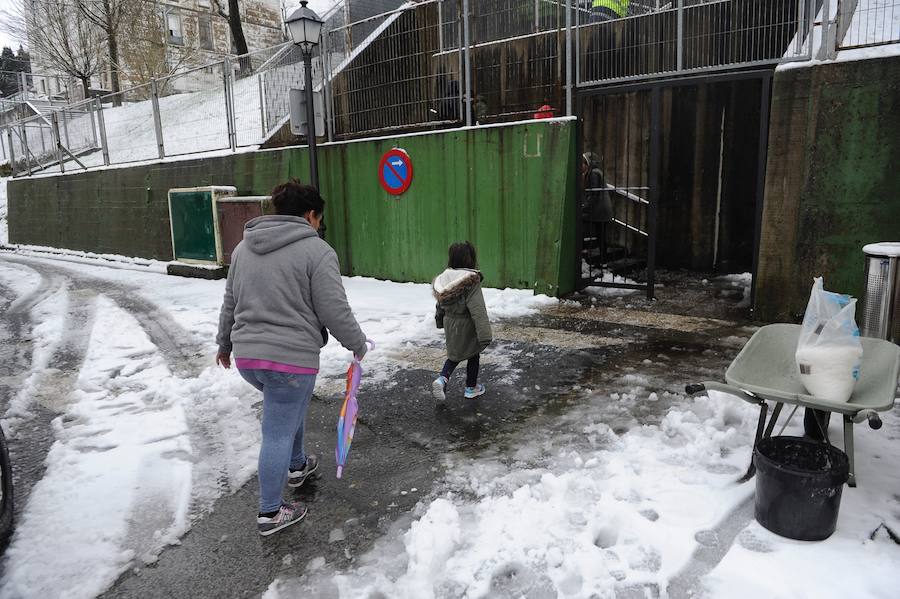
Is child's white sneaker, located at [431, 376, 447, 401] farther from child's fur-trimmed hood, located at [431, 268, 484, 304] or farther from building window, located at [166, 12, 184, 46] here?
building window, located at [166, 12, 184, 46]

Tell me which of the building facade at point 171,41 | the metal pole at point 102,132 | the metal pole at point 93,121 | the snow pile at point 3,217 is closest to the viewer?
the metal pole at point 102,132

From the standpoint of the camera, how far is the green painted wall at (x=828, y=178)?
252 inches

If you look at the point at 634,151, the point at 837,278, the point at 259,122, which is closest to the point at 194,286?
the point at 259,122

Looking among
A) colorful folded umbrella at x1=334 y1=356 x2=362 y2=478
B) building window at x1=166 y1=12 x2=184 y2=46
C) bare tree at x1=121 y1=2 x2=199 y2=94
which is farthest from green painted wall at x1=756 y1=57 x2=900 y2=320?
building window at x1=166 y1=12 x2=184 y2=46

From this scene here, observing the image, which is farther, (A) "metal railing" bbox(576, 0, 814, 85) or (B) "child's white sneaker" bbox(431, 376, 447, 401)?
(A) "metal railing" bbox(576, 0, 814, 85)

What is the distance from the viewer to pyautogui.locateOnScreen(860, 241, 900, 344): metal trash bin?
564cm

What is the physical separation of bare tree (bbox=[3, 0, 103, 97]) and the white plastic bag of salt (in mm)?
32754

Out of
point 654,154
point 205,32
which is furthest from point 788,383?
point 205,32

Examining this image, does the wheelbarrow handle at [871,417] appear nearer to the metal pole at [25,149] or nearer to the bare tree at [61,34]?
the metal pole at [25,149]

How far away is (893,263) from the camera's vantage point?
5625 millimetres

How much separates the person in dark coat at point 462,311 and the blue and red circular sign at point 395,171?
5.43 m

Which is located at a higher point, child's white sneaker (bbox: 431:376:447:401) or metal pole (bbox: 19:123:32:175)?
metal pole (bbox: 19:123:32:175)

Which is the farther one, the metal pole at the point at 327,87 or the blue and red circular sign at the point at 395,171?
the metal pole at the point at 327,87

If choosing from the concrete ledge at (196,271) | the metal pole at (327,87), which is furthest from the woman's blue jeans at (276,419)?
the concrete ledge at (196,271)
